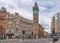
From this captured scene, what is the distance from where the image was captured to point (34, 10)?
93.0m

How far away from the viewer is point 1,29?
3059 inches

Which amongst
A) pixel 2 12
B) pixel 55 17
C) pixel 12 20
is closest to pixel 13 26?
pixel 12 20

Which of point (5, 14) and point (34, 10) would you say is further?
point (34, 10)

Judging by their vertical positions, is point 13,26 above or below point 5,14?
below

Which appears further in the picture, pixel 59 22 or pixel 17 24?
pixel 17 24

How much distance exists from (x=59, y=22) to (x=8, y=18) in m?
24.8

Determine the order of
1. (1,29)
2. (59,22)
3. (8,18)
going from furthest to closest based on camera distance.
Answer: (8,18)
(1,29)
(59,22)

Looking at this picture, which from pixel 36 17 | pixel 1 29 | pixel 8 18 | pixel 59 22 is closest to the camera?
pixel 59 22

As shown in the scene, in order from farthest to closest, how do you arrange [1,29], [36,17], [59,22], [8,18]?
[36,17] < [8,18] < [1,29] < [59,22]

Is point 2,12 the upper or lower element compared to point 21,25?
upper

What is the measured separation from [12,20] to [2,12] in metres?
6.48

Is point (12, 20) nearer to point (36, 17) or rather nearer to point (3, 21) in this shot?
point (3, 21)

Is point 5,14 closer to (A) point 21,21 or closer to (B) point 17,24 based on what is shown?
(B) point 17,24

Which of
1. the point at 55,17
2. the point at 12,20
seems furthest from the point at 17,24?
the point at 55,17
